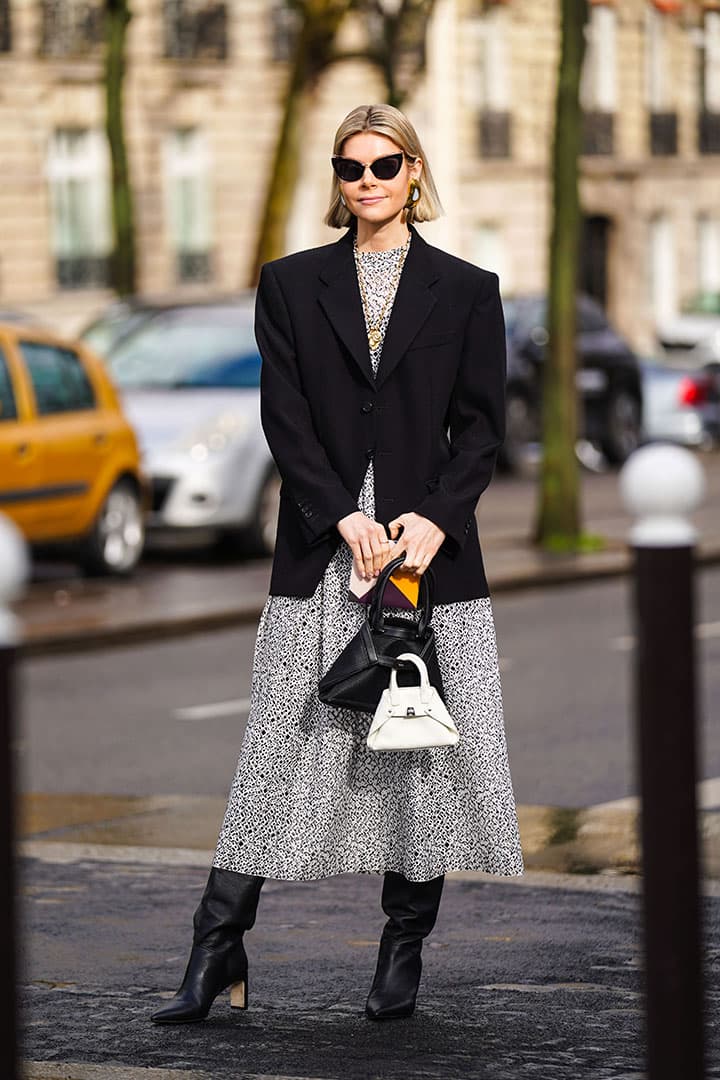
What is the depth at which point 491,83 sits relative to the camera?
46.2 m

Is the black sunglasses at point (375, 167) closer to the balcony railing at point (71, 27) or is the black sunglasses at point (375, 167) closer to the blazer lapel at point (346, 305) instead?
the blazer lapel at point (346, 305)

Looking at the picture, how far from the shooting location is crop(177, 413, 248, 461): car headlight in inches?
648

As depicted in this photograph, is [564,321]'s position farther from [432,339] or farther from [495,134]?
[495,134]

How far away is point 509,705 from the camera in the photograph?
423 inches

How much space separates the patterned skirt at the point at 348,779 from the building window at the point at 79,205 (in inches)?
1302

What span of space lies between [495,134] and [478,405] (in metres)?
41.3

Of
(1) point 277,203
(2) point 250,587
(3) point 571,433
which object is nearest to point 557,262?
(3) point 571,433

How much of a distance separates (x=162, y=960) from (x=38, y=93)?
32.3m

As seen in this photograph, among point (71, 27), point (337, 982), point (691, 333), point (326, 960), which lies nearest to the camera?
point (337, 982)

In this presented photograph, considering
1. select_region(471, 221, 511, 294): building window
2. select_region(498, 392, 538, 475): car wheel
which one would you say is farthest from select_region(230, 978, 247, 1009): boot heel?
select_region(471, 221, 511, 294): building window

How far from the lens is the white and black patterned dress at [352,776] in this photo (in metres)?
5.19

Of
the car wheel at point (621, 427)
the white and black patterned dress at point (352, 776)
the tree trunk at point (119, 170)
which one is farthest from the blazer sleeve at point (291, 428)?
the car wheel at point (621, 427)

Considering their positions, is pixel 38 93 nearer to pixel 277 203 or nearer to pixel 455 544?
pixel 277 203

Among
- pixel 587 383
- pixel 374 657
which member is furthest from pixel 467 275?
pixel 587 383
